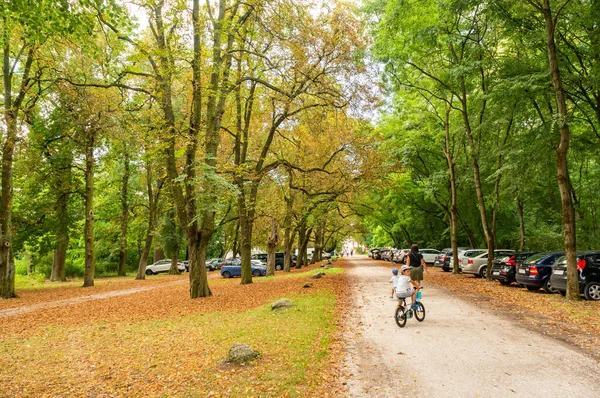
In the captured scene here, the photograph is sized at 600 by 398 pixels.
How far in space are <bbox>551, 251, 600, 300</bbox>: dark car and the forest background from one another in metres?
1.12

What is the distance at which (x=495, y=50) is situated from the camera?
17750 millimetres

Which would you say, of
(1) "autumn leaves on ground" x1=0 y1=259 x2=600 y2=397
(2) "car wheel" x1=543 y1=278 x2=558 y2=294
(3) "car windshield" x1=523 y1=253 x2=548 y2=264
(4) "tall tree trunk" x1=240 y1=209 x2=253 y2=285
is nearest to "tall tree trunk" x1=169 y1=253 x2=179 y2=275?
(4) "tall tree trunk" x1=240 y1=209 x2=253 y2=285

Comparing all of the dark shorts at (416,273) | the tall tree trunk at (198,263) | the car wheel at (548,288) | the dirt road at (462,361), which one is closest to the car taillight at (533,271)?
the car wheel at (548,288)

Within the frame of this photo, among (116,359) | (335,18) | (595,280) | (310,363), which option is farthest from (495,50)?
(116,359)

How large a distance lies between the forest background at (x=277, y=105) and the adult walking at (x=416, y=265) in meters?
5.22

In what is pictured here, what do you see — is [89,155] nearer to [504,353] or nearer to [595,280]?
[504,353]

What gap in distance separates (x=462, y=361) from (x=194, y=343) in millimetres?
4749

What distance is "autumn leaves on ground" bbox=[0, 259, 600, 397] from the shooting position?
5047 millimetres

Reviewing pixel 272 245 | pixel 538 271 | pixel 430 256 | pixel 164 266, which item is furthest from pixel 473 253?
pixel 164 266

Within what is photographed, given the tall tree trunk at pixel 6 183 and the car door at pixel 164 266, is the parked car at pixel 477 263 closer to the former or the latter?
the tall tree trunk at pixel 6 183

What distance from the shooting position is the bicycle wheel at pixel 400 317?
26.9 ft

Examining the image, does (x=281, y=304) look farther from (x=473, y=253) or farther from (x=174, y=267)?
(x=174, y=267)

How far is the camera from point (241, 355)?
18.8 ft

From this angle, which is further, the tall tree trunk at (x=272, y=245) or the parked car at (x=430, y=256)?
the parked car at (x=430, y=256)
